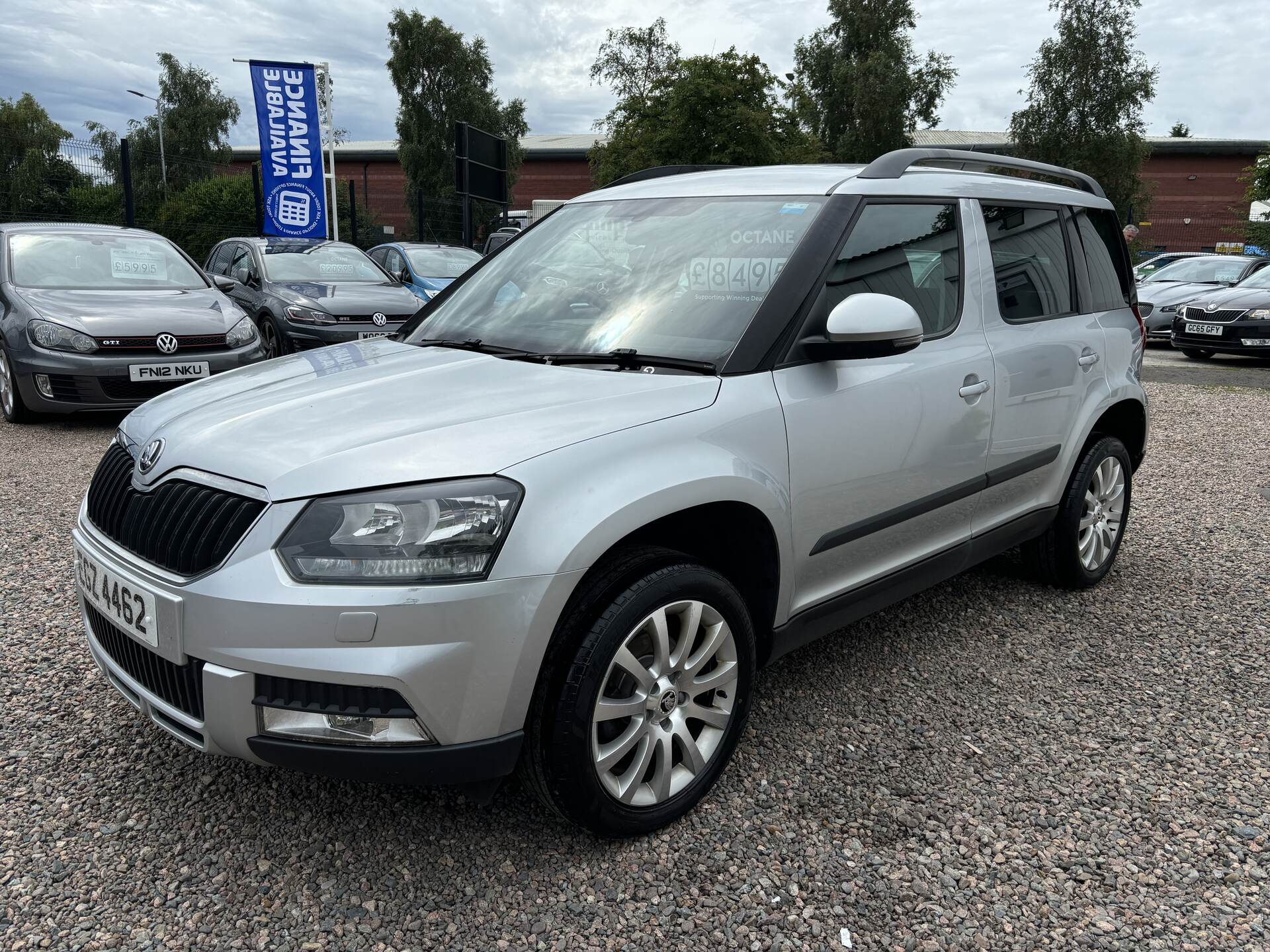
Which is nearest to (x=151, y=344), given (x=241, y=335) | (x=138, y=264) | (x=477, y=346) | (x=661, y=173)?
(x=241, y=335)

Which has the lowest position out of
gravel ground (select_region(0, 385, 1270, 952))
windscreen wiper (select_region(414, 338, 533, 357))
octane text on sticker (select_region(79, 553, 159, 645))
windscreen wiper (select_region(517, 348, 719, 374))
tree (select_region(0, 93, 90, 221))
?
gravel ground (select_region(0, 385, 1270, 952))

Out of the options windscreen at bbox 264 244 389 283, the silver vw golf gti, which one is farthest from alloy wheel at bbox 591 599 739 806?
windscreen at bbox 264 244 389 283

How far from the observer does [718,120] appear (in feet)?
82.6

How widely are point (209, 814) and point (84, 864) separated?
0.97ft

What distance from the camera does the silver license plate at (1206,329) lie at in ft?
45.2

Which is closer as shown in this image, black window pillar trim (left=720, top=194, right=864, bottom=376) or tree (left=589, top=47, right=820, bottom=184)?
black window pillar trim (left=720, top=194, right=864, bottom=376)

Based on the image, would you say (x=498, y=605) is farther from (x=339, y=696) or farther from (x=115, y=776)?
(x=115, y=776)

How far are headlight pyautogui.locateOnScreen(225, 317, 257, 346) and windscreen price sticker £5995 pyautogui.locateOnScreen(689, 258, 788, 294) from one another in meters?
5.66

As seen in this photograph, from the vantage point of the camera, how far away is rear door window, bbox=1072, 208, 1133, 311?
4.16 meters

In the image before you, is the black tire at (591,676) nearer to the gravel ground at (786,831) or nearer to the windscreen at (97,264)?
the gravel ground at (786,831)

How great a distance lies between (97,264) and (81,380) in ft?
4.97

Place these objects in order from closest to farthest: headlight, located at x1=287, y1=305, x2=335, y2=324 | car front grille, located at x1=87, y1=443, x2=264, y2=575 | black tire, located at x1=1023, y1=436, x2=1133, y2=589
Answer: car front grille, located at x1=87, y1=443, x2=264, y2=575, black tire, located at x1=1023, y1=436, x2=1133, y2=589, headlight, located at x1=287, y1=305, x2=335, y2=324

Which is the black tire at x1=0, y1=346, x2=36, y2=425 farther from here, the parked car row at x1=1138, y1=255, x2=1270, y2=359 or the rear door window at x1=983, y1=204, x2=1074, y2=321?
the parked car row at x1=1138, y1=255, x2=1270, y2=359

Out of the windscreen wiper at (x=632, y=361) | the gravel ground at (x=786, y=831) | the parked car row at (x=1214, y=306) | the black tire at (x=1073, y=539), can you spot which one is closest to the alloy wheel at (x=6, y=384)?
the gravel ground at (x=786, y=831)
